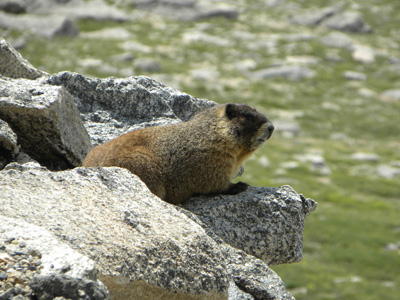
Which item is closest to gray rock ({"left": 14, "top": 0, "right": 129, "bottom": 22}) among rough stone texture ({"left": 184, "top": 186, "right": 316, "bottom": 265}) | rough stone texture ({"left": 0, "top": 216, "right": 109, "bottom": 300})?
rough stone texture ({"left": 184, "top": 186, "right": 316, "bottom": 265})

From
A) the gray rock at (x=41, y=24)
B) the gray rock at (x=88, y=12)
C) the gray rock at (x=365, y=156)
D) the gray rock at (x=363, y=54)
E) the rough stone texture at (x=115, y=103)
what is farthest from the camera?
the gray rock at (x=88, y=12)

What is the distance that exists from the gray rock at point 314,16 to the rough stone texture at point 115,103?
5012cm

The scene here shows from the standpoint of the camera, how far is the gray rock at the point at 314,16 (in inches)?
2279

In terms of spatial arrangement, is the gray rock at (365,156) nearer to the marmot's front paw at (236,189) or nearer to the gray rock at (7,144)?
the marmot's front paw at (236,189)

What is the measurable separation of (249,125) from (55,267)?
5029 mm

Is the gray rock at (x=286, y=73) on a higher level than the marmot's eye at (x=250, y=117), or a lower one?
higher

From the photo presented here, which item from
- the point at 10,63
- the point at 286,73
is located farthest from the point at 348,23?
the point at 10,63

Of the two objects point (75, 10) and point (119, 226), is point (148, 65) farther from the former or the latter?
point (119, 226)

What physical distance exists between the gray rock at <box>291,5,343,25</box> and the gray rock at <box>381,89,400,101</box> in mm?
13796

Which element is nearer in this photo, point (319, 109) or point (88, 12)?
point (319, 109)

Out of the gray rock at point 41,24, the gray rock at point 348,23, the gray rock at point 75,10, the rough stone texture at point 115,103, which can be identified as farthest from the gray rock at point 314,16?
the rough stone texture at point 115,103

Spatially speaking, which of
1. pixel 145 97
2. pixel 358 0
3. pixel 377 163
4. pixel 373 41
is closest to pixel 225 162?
pixel 145 97

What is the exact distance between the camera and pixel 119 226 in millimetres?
6035

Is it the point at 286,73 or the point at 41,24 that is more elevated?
the point at 286,73
